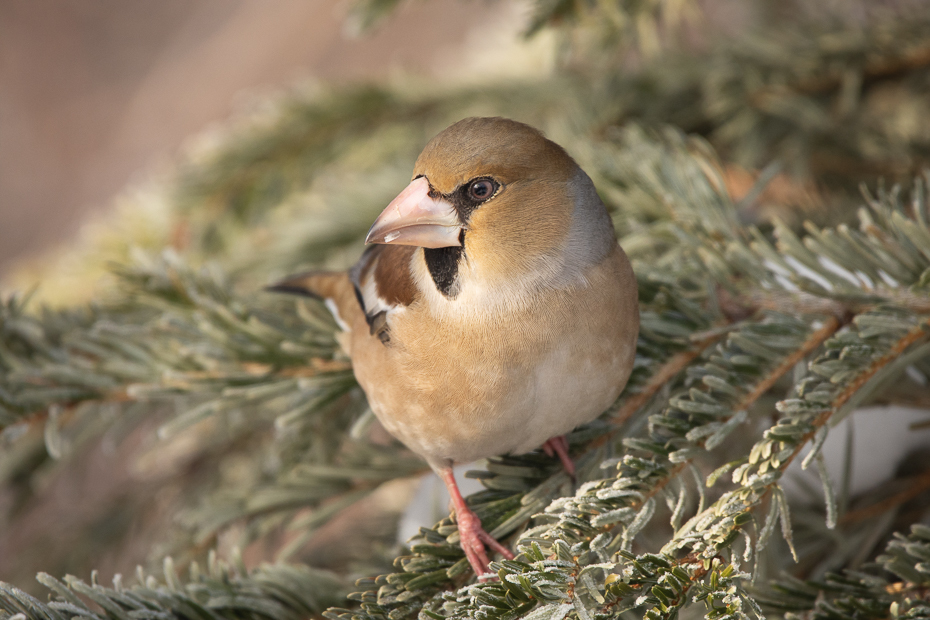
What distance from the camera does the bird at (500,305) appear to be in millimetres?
1419

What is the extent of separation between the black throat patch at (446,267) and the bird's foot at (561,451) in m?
0.37

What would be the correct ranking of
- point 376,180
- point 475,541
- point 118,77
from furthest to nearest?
1. point 118,77
2. point 376,180
3. point 475,541

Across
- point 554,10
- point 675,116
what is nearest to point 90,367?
point 554,10

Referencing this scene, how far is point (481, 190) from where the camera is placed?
1.46 metres

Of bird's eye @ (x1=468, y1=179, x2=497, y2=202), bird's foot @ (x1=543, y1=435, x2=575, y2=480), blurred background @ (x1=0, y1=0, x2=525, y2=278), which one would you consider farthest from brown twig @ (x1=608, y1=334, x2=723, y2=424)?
blurred background @ (x1=0, y1=0, x2=525, y2=278)

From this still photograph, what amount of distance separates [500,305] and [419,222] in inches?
8.6

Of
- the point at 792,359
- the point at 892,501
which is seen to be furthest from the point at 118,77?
the point at 892,501

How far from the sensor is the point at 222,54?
6.10m

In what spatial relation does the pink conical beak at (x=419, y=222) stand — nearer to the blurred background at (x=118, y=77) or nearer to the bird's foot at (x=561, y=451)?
the bird's foot at (x=561, y=451)

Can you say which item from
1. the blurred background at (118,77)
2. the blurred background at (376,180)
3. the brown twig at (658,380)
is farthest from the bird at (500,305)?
the blurred background at (118,77)

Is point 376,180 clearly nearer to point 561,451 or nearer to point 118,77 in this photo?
point 561,451

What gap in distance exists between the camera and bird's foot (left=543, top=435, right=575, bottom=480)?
1507 millimetres

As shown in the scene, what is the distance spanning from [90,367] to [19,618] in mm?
805

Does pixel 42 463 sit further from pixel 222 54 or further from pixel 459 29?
pixel 459 29
